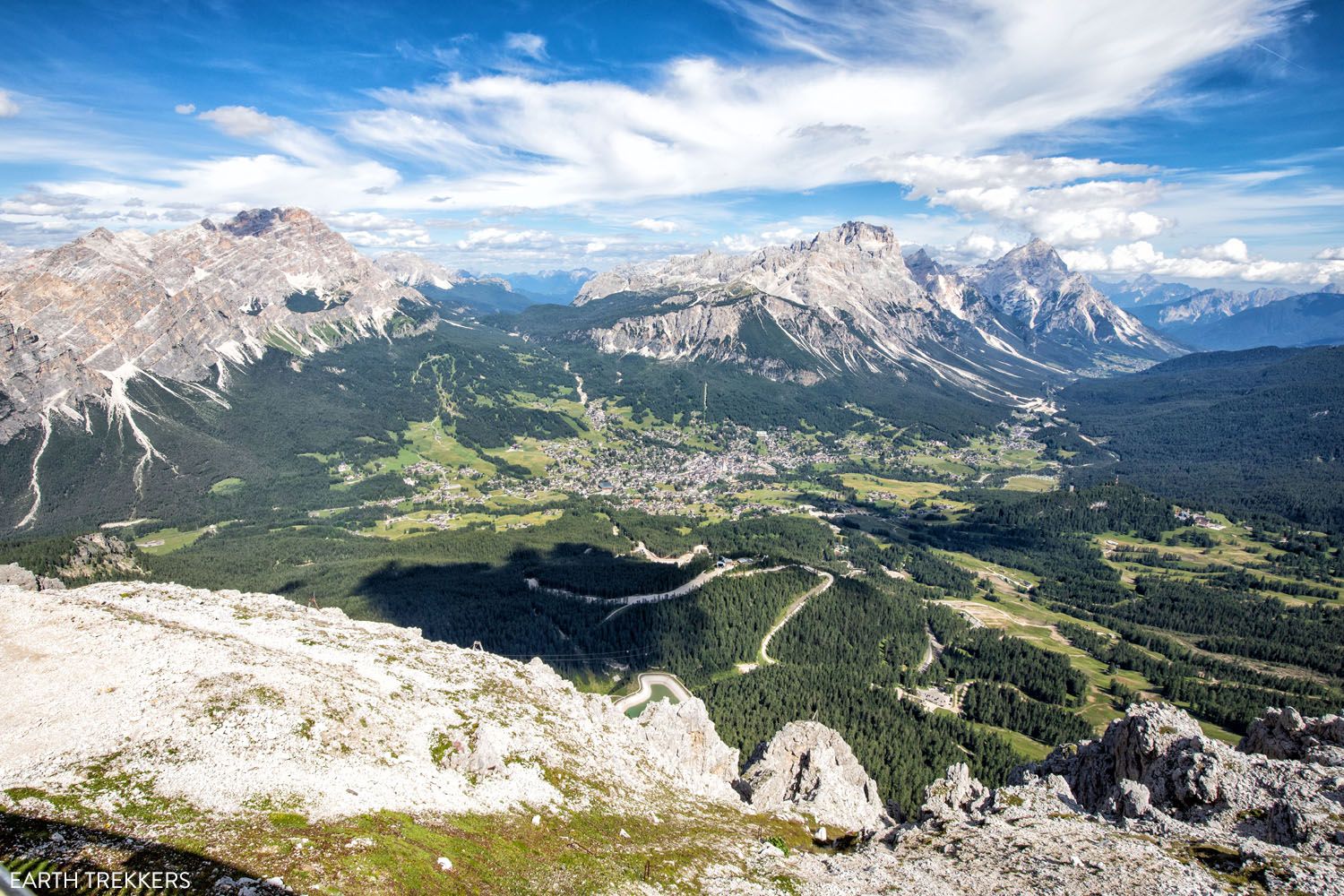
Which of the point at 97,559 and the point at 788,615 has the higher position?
the point at 97,559

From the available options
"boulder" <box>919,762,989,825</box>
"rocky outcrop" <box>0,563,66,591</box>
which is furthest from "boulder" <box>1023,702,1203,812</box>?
"rocky outcrop" <box>0,563,66,591</box>

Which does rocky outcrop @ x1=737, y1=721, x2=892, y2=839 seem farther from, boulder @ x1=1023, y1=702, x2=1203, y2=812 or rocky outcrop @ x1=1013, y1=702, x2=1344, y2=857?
boulder @ x1=1023, y1=702, x2=1203, y2=812

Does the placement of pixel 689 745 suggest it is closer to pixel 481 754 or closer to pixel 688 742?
pixel 688 742

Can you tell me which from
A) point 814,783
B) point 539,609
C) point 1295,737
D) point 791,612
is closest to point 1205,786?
point 1295,737

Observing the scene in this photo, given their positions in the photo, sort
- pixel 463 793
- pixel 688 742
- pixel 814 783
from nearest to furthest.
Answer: pixel 463 793 < pixel 814 783 < pixel 688 742

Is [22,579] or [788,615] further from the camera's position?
[788,615]

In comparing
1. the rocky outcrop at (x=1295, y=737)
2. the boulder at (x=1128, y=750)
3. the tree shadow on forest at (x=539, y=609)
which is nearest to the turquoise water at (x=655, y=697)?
the tree shadow on forest at (x=539, y=609)
